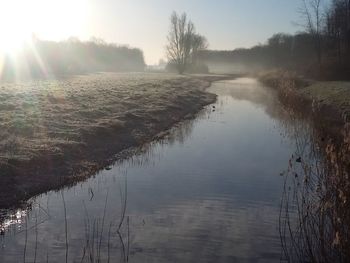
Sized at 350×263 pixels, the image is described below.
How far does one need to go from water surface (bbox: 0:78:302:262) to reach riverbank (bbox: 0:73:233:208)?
2.60 ft

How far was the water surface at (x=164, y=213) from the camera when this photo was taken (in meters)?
8.06

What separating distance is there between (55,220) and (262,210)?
13.9 feet

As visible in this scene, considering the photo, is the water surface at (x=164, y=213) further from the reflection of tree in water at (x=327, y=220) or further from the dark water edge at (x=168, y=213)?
the reflection of tree in water at (x=327, y=220)

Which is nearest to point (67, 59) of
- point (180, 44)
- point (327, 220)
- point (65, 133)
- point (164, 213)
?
point (180, 44)

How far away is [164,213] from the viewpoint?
10.2 meters

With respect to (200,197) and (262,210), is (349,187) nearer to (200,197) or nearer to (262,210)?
(262,210)

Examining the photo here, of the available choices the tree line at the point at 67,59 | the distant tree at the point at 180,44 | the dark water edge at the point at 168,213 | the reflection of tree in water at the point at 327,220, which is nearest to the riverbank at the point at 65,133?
the dark water edge at the point at 168,213

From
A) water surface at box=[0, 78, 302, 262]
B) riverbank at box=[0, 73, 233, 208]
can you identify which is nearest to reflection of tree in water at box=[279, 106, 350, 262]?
water surface at box=[0, 78, 302, 262]

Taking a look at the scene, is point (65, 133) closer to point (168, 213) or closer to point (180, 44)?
point (168, 213)

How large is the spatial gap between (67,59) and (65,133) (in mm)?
87632

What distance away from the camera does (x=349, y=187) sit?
21.7 ft

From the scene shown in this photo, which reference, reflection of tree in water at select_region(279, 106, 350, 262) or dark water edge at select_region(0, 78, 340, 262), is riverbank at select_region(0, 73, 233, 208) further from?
reflection of tree in water at select_region(279, 106, 350, 262)

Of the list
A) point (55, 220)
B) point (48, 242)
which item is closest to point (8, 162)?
point (55, 220)

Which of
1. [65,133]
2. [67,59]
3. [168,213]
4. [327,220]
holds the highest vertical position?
[67,59]
